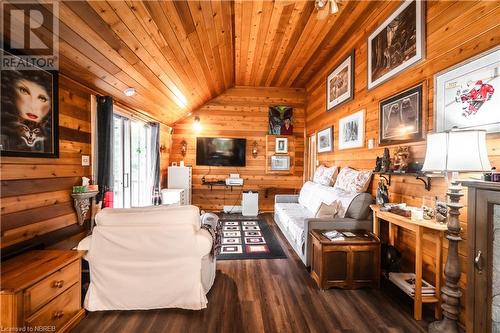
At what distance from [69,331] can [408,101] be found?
12.4 ft

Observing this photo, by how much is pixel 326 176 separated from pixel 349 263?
1965mm

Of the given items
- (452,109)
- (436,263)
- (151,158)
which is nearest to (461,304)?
(436,263)

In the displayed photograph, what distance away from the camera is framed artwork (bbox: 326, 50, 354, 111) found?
3.55 m

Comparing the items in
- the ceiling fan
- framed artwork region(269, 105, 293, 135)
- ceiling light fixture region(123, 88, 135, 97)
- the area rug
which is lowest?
the area rug

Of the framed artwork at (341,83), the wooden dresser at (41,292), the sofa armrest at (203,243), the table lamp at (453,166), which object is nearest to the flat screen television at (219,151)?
the framed artwork at (341,83)

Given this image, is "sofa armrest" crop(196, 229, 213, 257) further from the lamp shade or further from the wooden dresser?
the lamp shade

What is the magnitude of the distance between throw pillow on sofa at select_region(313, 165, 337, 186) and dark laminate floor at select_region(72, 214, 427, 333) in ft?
6.10

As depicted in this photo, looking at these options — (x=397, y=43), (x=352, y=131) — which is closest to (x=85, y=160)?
(x=352, y=131)

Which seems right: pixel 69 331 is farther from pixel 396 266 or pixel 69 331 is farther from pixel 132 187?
pixel 396 266

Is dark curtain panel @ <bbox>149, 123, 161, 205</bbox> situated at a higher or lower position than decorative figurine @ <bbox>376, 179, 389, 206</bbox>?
higher

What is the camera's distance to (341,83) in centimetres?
387

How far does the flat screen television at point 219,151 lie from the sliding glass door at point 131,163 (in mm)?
1393

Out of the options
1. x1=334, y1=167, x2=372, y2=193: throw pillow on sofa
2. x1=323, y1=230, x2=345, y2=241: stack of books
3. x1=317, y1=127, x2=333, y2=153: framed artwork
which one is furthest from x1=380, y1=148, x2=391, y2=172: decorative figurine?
x1=317, y1=127, x2=333, y2=153: framed artwork

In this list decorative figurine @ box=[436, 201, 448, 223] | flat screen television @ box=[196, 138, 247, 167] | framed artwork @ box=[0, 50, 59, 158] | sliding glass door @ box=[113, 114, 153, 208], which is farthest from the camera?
flat screen television @ box=[196, 138, 247, 167]
